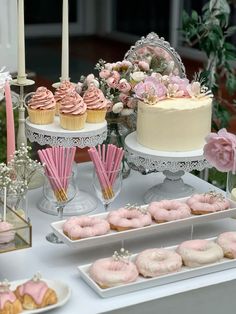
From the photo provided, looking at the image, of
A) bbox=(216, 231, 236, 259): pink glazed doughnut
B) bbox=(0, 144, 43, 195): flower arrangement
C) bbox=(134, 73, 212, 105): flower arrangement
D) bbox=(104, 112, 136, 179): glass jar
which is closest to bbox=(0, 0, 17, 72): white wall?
bbox=(104, 112, 136, 179): glass jar

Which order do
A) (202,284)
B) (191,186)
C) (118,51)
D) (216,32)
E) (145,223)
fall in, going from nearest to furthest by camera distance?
(202,284), (145,223), (191,186), (216,32), (118,51)

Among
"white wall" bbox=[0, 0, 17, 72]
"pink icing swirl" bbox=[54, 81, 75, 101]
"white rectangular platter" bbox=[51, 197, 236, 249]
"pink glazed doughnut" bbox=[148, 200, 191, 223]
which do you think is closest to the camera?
"white rectangular platter" bbox=[51, 197, 236, 249]

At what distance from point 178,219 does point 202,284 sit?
227 millimetres

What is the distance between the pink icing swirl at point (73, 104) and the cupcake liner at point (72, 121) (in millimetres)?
10

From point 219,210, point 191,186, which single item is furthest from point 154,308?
point 191,186

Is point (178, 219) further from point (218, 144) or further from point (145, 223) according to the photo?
point (218, 144)

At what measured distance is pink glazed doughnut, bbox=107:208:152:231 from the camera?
1666 millimetres

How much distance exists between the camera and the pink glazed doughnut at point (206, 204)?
177 cm

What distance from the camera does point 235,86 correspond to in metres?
3.26

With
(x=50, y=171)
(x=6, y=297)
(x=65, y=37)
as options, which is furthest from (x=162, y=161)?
(x=6, y=297)

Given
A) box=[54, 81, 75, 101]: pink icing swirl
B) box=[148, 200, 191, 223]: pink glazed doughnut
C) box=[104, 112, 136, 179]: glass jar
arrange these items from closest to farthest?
box=[148, 200, 191, 223]: pink glazed doughnut < box=[54, 81, 75, 101]: pink icing swirl < box=[104, 112, 136, 179]: glass jar

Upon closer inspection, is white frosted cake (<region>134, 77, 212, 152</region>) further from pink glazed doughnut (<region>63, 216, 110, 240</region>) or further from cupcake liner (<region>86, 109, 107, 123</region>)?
pink glazed doughnut (<region>63, 216, 110, 240</region>)

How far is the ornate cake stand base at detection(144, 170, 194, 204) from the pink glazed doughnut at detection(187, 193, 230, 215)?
21cm

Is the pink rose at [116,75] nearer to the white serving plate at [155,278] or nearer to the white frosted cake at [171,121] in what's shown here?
A: the white frosted cake at [171,121]
